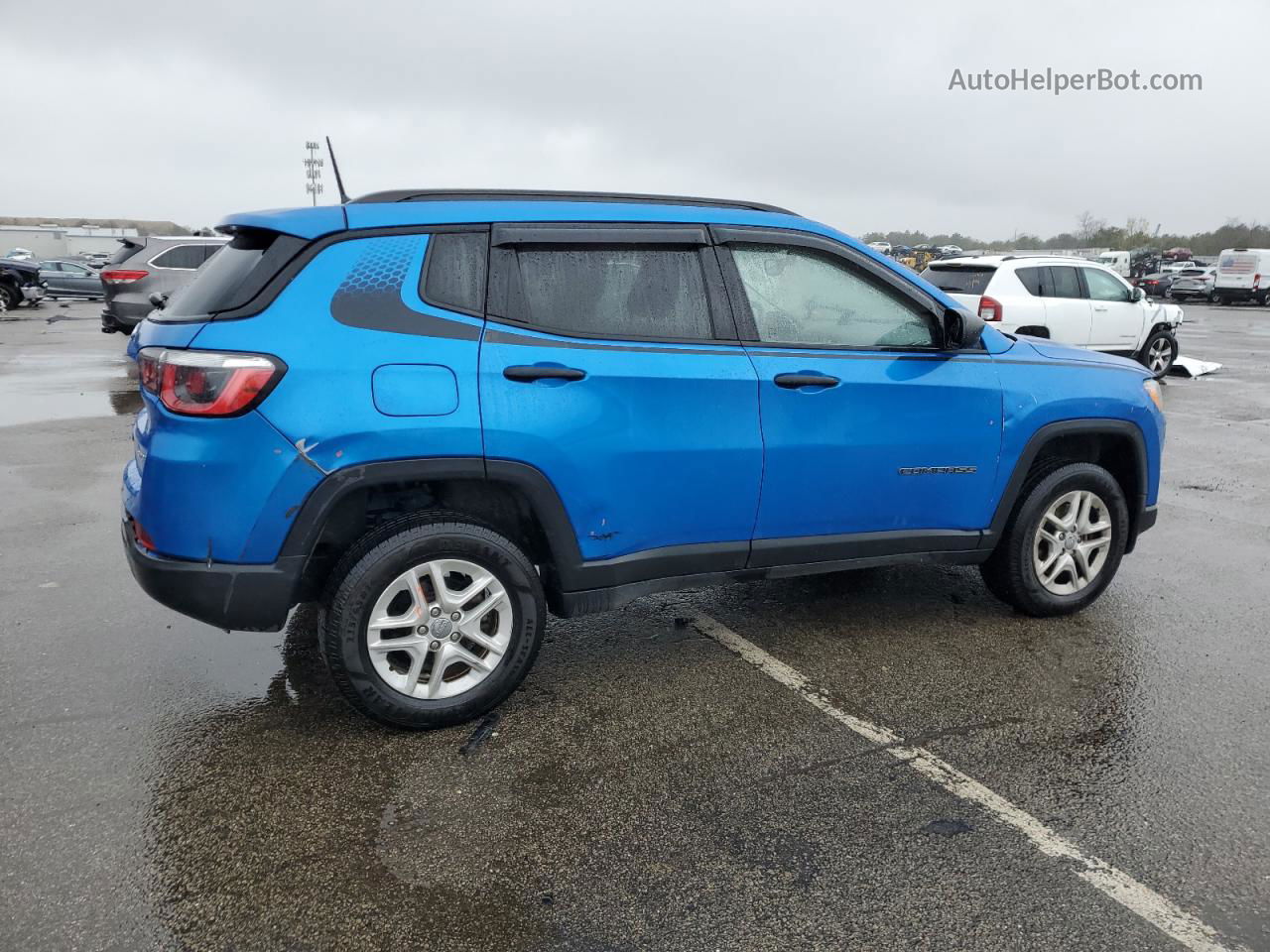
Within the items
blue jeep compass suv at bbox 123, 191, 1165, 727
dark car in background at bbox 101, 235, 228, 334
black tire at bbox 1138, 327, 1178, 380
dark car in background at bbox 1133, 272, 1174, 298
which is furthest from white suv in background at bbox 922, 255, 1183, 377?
dark car in background at bbox 101, 235, 228, 334

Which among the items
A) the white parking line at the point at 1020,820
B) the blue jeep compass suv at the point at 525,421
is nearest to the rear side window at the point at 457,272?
the blue jeep compass suv at the point at 525,421

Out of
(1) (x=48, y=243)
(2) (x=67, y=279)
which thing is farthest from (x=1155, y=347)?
(1) (x=48, y=243)

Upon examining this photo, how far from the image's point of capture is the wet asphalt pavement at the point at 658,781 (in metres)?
2.38

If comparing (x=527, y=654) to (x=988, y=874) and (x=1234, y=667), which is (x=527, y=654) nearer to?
(x=988, y=874)

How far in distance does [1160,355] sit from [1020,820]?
13065mm

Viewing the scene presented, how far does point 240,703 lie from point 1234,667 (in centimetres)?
410

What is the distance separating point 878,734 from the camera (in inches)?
130

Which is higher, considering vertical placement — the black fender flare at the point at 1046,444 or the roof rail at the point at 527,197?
the roof rail at the point at 527,197

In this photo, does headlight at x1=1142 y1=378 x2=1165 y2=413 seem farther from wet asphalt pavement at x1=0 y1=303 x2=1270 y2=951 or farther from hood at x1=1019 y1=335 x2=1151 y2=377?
wet asphalt pavement at x1=0 y1=303 x2=1270 y2=951

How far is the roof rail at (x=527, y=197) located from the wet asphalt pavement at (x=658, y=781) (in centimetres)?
190

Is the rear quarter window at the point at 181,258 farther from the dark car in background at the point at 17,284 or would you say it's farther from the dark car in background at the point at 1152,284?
the dark car in background at the point at 1152,284

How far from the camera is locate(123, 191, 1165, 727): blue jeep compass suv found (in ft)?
9.80

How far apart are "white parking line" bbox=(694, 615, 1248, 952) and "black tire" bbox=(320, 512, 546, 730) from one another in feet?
3.65

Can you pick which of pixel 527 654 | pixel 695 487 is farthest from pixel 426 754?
pixel 695 487
